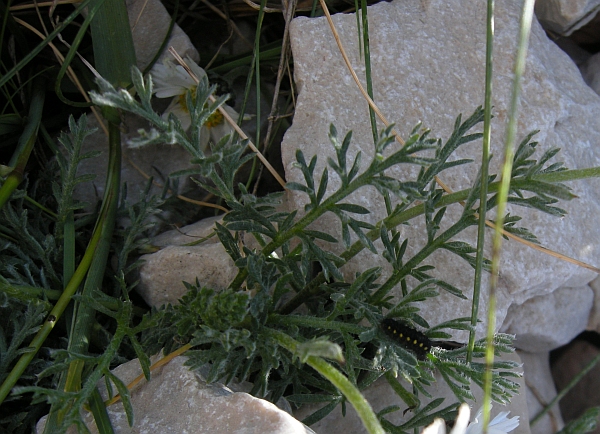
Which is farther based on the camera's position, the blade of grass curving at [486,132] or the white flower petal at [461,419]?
the blade of grass curving at [486,132]

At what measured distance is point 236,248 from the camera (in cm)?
176

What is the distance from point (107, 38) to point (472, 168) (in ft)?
4.51

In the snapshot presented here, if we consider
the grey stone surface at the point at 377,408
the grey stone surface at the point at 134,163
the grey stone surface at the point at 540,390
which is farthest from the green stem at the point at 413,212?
the grey stone surface at the point at 540,390

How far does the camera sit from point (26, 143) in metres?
2.05

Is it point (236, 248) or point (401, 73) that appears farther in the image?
point (401, 73)

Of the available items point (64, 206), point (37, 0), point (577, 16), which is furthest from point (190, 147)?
point (577, 16)

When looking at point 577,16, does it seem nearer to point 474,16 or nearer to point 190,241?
point 474,16

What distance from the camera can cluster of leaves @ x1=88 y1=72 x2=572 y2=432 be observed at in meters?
1.47

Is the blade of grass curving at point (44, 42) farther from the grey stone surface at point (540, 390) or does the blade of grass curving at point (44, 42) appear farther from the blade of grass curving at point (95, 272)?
the grey stone surface at point (540, 390)

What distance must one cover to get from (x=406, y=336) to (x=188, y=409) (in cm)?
63

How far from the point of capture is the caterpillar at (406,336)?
5.37 feet

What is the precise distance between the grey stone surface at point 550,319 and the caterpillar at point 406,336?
927mm

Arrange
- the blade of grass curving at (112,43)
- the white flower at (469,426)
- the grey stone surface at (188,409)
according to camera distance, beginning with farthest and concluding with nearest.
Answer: the blade of grass curving at (112,43), the grey stone surface at (188,409), the white flower at (469,426)

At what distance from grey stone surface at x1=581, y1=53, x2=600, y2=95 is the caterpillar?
171 cm
